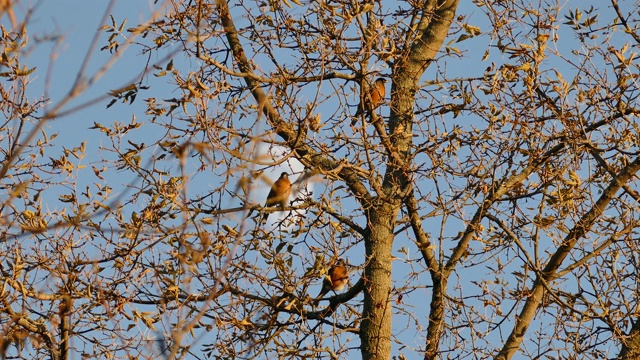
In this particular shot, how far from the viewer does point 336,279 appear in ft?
22.1

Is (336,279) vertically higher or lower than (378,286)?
higher

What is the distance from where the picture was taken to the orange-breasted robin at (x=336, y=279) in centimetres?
642

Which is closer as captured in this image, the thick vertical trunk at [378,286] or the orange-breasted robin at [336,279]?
the thick vertical trunk at [378,286]

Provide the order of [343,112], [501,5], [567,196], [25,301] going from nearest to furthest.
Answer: [25,301]
[343,112]
[567,196]
[501,5]

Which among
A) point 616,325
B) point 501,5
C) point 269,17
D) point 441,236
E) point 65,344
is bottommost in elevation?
point 65,344

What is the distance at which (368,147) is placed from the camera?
601 cm

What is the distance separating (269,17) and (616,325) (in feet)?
10.9

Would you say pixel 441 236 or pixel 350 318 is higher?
pixel 441 236

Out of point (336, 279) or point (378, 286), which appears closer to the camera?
point (378, 286)

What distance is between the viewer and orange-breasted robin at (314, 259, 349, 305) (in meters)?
6.42

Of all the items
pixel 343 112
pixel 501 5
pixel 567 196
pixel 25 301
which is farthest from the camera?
pixel 501 5

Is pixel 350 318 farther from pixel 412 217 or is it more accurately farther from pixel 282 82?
pixel 282 82

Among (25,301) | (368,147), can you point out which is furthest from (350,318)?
(25,301)

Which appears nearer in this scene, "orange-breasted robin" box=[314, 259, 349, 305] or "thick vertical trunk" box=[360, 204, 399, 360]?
"thick vertical trunk" box=[360, 204, 399, 360]
